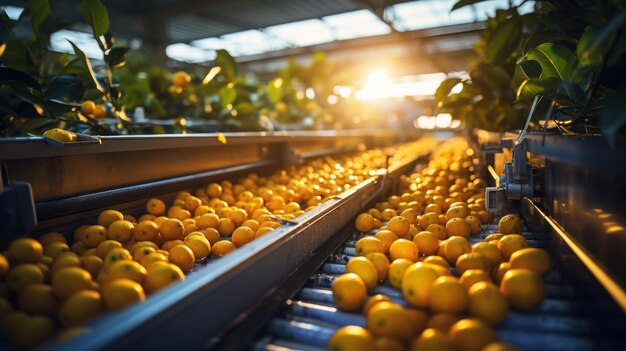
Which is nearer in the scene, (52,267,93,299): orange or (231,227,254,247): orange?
(52,267,93,299): orange

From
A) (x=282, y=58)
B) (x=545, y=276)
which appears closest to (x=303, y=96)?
(x=282, y=58)

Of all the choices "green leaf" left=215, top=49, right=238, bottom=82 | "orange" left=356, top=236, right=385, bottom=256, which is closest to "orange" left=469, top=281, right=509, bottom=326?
"orange" left=356, top=236, right=385, bottom=256

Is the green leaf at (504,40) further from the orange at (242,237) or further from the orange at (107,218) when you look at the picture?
the orange at (107,218)

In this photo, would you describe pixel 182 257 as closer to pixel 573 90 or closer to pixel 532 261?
pixel 532 261

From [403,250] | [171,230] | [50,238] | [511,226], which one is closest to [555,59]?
[511,226]

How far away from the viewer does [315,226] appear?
188cm

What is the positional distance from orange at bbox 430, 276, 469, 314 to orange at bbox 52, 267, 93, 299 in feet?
3.88

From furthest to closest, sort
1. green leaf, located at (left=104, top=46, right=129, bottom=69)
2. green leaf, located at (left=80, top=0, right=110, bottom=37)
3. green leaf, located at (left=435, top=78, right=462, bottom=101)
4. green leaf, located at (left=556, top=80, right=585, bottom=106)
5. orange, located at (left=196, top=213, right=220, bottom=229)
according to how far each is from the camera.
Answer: green leaf, located at (left=435, top=78, right=462, bottom=101) → green leaf, located at (left=104, top=46, right=129, bottom=69) → green leaf, located at (left=80, top=0, right=110, bottom=37) → orange, located at (left=196, top=213, right=220, bottom=229) → green leaf, located at (left=556, top=80, right=585, bottom=106)

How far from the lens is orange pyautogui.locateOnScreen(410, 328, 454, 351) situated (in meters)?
1.01

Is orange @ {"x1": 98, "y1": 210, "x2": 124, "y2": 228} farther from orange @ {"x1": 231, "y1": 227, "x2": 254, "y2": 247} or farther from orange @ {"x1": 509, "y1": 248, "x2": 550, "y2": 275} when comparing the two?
orange @ {"x1": 509, "y1": 248, "x2": 550, "y2": 275}

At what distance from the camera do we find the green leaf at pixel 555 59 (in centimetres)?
180

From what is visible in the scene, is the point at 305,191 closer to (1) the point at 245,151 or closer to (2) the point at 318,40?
(1) the point at 245,151

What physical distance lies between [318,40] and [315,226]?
33.6ft

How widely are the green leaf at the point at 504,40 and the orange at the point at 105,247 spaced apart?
313 centimetres
